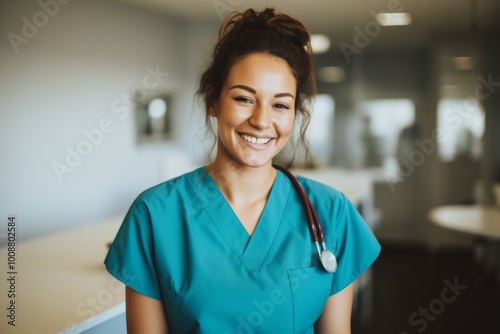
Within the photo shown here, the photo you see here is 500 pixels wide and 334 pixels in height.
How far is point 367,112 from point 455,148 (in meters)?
0.87

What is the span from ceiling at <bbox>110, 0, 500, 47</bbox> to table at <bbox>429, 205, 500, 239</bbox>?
4.60 feet

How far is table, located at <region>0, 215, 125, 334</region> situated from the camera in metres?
1.06

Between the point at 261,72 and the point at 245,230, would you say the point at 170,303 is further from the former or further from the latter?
the point at 261,72

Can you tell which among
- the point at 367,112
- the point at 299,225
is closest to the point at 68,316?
the point at 299,225

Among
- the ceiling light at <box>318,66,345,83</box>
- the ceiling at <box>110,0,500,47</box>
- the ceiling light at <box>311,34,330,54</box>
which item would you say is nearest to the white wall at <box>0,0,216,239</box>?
the ceiling at <box>110,0,500,47</box>

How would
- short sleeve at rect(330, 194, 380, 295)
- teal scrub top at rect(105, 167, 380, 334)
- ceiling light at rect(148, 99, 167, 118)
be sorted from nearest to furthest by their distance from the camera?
teal scrub top at rect(105, 167, 380, 334) → short sleeve at rect(330, 194, 380, 295) → ceiling light at rect(148, 99, 167, 118)

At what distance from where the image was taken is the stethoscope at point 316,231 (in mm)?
985

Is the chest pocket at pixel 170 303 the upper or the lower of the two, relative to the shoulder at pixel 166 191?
lower

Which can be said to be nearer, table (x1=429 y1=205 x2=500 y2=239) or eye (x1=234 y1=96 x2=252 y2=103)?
eye (x1=234 y1=96 x2=252 y2=103)

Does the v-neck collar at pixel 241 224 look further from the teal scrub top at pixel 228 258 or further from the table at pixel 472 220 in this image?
the table at pixel 472 220

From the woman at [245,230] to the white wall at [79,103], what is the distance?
131 centimetres

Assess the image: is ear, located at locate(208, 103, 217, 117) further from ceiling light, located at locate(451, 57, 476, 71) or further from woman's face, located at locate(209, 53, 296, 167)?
ceiling light, located at locate(451, 57, 476, 71)

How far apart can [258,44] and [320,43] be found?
140 inches

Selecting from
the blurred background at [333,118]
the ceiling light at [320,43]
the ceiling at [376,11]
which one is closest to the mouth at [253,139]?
the blurred background at [333,118]
